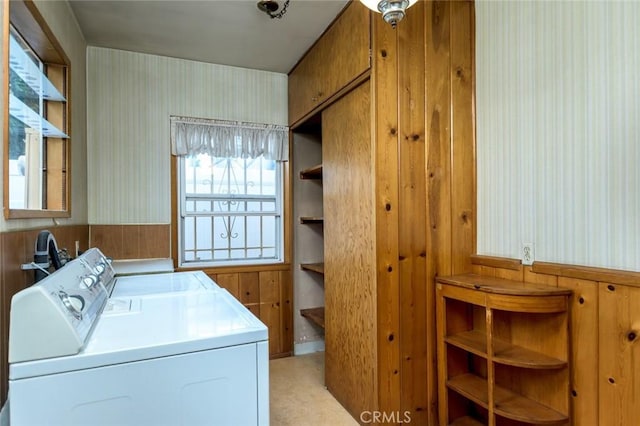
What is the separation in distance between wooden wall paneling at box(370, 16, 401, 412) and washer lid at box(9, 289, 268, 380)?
0.93m

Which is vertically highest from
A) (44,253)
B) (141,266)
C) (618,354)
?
(44,253)

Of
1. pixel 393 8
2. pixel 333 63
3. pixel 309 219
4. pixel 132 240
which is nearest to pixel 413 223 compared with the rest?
pixel 393 8

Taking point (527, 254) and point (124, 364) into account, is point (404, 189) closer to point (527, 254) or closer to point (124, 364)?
point (527, 254)

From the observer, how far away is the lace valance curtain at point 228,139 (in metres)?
3.01

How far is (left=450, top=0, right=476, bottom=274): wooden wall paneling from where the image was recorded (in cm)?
217

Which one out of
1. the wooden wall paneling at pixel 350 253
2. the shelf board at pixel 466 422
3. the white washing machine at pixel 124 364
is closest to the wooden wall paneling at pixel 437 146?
the shelf board at pixel 466 422

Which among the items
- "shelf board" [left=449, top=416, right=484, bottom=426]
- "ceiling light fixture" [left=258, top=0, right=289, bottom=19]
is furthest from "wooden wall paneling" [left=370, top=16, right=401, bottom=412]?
"ceiling light fixture" [left=258, top=0, right=289, bottom=19]

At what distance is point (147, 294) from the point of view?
1.61 metres

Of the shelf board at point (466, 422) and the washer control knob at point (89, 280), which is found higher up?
the washer control knob at point (89, 280)

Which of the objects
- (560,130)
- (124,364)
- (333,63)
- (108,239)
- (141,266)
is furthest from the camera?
(108,239)

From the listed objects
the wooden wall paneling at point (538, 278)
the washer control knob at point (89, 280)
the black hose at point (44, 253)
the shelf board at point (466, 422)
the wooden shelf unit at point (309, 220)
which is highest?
the wooden shelf unit at point (309, 220)

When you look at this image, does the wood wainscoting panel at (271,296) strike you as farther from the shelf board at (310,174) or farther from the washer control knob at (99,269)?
the washer control knob at (99,269)

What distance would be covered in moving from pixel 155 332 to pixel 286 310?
7.65 feet

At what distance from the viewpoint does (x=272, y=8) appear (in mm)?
2238
